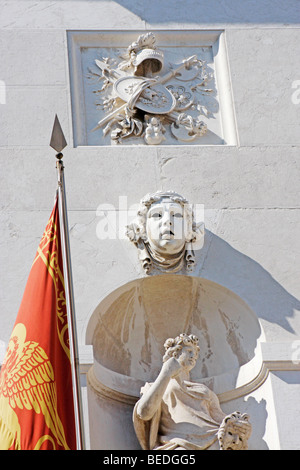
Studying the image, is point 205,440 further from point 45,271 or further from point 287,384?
point 45,271

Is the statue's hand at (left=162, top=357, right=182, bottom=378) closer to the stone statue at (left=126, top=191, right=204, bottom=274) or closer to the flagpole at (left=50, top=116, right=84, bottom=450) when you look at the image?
the stone statue at (left=126, top=191, right=204, bottom=274)

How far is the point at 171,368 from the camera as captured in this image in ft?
29.6

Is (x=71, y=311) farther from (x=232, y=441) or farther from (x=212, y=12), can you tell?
(x=212, y=12)

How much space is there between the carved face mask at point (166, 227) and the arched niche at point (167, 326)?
23 centimetres

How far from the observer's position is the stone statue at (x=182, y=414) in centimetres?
874

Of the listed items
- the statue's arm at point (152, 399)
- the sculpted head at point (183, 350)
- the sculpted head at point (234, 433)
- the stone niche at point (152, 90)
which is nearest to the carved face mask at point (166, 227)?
the sculpted head at point (183, 350)

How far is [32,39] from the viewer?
1064 cm

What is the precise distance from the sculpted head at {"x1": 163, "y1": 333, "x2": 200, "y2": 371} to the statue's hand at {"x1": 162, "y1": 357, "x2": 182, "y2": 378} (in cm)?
7

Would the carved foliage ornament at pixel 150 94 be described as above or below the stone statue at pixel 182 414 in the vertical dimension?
above

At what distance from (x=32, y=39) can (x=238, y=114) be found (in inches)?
69.9

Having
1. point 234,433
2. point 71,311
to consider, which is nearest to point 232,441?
point 234,433

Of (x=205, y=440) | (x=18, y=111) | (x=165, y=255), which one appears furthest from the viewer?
(x=18, y=111)

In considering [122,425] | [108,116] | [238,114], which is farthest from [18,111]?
[122,425]

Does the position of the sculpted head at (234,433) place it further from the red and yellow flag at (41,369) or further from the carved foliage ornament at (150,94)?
the carved foliage ornament at (150,94)
